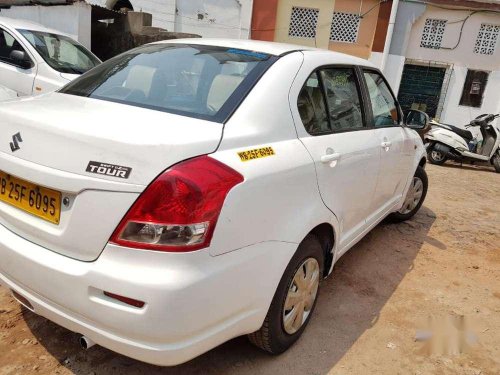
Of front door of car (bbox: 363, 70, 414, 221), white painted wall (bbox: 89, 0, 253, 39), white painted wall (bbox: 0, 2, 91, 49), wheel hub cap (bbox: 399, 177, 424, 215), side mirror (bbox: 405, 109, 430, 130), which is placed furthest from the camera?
white painted wall (bbox: 89, 0, 253, 39)

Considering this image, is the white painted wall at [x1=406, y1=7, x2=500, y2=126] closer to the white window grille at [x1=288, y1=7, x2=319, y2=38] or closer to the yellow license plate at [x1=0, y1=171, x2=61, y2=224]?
the white window grille at [x1=288, y1=7, x2=319, y2=38]

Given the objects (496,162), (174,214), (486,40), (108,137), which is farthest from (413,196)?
(486,40)

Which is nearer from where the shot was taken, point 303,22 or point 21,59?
point 21,59

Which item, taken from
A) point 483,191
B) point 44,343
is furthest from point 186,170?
point 483,191

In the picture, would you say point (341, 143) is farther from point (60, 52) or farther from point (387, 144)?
point (60, 52)

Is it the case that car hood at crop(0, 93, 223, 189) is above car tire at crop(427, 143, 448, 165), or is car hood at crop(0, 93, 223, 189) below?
above

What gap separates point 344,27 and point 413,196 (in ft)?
38.2

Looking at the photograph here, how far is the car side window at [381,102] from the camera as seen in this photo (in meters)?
3.23

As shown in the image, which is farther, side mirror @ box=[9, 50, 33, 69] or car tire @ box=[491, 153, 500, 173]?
car tire @ box=[491, 153, 500, 173]

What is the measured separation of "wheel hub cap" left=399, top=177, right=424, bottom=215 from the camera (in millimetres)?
4591

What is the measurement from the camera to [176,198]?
5.20 ft

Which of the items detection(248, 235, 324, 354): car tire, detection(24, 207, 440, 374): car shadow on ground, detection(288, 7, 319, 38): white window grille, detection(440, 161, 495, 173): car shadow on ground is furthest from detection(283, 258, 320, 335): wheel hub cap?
detection(288, 7, 319, 38): white window grille

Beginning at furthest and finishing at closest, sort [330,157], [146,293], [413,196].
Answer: [413,196] → [330,157] → [146,293]

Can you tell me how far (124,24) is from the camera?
437 inches
